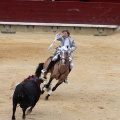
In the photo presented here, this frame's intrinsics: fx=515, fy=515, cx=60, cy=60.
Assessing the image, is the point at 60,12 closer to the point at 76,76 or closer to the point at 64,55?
the point at 76,76

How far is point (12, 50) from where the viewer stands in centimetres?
1509

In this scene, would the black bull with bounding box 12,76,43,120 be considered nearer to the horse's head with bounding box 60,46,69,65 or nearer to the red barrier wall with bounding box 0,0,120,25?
the horse's head with bounding box 60,46,69,65

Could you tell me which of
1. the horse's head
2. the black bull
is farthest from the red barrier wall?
the black bull

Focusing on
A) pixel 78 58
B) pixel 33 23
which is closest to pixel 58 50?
pixel 78 58

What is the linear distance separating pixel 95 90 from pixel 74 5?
984 centimetres

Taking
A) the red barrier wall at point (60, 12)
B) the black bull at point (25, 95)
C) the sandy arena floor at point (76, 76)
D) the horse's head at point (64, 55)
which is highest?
the red barrier wall at point (60, 12)

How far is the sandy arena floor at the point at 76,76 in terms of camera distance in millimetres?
8344

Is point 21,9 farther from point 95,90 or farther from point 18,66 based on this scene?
point 95,90

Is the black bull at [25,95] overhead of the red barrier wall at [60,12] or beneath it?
beneath

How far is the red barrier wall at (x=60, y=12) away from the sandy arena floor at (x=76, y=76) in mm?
1083

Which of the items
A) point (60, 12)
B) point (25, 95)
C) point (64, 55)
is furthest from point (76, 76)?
point (60, 12)

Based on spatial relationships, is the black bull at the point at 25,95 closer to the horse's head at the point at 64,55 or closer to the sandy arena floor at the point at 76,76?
the sandy arena floor at the point at 76,76

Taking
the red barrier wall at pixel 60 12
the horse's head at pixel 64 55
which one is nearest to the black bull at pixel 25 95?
the horse's head at pixel 64 55

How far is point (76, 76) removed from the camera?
1177 cm
